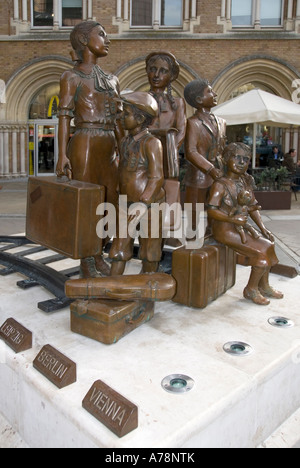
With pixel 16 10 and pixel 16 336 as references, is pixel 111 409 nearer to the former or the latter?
pixel 16 336

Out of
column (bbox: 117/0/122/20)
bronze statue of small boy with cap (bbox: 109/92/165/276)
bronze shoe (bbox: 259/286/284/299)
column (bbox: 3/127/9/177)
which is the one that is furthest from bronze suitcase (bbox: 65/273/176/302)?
column (bbox: 3/127/9/177)

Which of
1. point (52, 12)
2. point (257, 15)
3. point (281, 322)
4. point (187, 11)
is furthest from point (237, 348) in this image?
point (52, 12)

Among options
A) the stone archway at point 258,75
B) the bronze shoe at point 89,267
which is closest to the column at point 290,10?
the stone archway at point 258,75

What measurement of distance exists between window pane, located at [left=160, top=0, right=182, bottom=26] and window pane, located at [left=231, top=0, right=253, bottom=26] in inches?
63.1

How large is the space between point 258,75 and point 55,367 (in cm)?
1309

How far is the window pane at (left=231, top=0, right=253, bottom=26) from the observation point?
44.2 ft

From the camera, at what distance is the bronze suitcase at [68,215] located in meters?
2.82

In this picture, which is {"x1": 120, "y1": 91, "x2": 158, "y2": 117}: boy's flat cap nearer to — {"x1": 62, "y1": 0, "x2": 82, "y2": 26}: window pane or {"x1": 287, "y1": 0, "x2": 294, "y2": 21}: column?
{"x1": 287, "y1": 0, "x2": 294, "y2": 21}: column

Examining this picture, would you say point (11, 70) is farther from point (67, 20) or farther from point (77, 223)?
point (77, 223)

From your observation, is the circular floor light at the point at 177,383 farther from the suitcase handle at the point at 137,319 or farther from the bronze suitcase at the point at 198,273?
the bronze suitcase at the point at 198,273

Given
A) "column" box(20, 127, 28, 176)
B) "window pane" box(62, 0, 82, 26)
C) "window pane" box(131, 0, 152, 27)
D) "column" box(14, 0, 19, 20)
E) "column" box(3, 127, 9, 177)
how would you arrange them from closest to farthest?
"column" box(14, 0, 19, 20) < "window pane" box(131, 0, 152, 27) < "window pane" box(62, 0, 82, 26) < "column" box(3, 127, 9, 177) < "column" box(20, 127, 28, 176)

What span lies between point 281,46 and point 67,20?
6.55m

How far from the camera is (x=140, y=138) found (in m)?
2.96

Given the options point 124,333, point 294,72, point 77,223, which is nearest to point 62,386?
point 124,333
